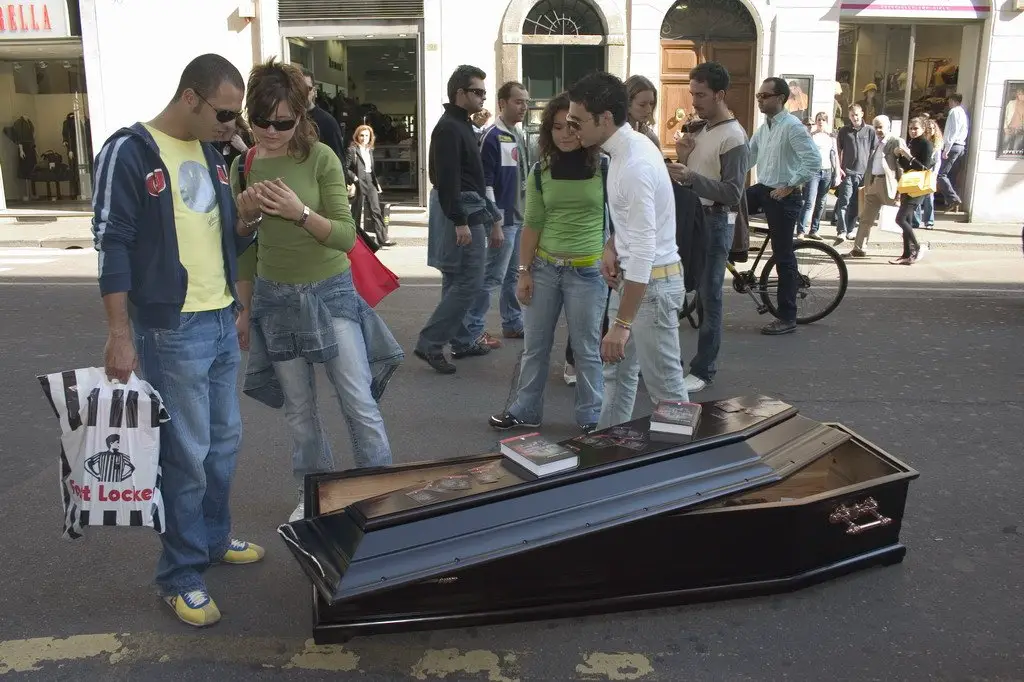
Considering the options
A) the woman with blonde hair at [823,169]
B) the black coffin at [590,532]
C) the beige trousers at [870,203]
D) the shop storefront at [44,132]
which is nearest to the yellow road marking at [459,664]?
the black coffin at [590,532]

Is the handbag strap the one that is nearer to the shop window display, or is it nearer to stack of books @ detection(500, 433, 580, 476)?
stack of books @ detection(500, 433, 580, 476)

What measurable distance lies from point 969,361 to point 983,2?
10738 mm

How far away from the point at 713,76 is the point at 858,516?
3.03 m

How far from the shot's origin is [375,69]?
69.2ft

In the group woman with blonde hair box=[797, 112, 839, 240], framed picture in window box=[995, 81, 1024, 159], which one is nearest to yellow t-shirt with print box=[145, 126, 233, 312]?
woman with blonde hair box=[797, 112, 839, 240]

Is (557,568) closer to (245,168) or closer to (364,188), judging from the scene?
(245,168)

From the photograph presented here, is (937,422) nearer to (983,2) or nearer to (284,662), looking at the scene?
(284,662)

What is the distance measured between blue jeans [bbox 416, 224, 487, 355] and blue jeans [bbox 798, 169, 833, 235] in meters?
8.14

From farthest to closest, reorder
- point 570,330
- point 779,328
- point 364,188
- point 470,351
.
Answer: point 364,188
point 779,328
point 470,351
point 570,330

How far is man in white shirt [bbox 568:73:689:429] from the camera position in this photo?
12.1 feet

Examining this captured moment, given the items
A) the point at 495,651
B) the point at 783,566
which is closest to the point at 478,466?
the point at 495,651

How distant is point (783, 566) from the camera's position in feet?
10.4

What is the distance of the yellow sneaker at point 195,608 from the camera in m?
3.06

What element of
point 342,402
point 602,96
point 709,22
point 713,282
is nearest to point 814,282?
point 713,282
